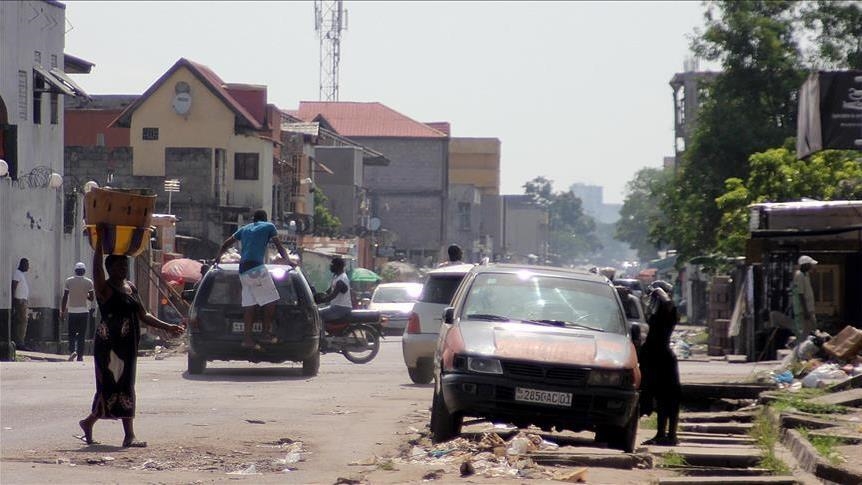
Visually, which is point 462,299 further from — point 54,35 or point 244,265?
point 54,35

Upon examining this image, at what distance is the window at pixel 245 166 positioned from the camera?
66250mm

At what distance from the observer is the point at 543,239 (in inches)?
7736

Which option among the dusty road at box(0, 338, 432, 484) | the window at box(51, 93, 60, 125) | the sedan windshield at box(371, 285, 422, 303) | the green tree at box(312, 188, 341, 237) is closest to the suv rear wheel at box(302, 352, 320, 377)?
the dusty road at box(0, 338, 432, 484)

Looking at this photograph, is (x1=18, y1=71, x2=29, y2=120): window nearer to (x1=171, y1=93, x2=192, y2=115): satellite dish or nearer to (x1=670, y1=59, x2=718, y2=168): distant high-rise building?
(x1=171, y1=93, x2=192, y2=115): satellite dish

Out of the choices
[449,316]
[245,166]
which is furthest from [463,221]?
[449,316]

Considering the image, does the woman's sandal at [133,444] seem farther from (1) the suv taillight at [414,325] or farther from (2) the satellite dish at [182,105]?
(2) the satellite dish at [182,105]

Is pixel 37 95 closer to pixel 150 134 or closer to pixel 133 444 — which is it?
pixel 133 444

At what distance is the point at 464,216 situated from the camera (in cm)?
12794

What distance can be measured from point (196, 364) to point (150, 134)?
4533 centimetres

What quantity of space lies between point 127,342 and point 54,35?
2693 cm

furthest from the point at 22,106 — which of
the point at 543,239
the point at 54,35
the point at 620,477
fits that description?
the point at 543,239

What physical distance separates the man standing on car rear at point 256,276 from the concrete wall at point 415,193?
86936mm

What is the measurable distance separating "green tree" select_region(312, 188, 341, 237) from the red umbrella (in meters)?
37.1

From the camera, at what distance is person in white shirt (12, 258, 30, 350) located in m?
28.8
